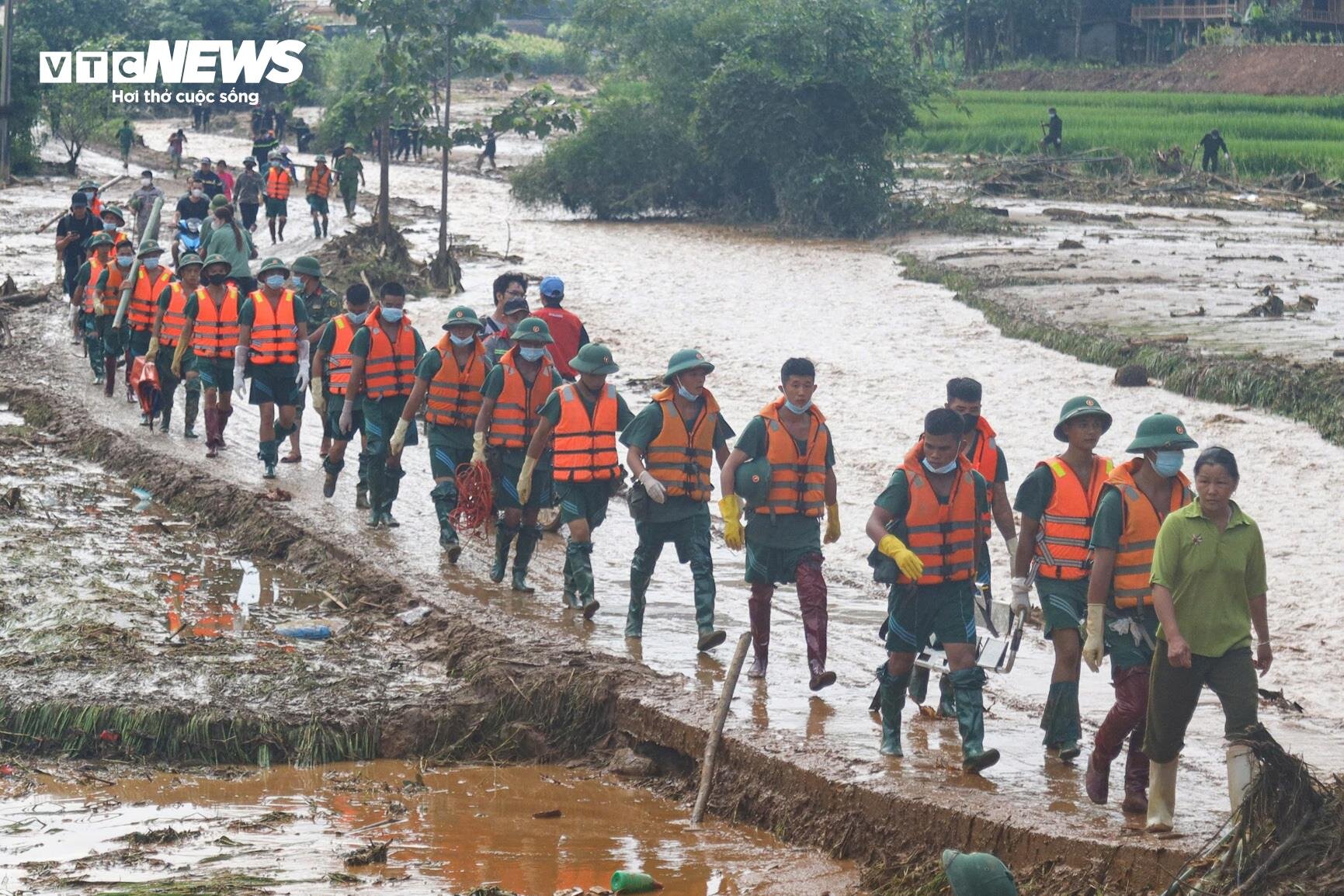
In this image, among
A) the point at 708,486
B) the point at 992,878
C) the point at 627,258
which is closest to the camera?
the point at 992,878

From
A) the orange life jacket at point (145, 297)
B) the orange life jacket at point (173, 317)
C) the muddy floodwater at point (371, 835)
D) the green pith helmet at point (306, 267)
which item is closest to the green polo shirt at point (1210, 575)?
the muddy floodwater at point (371, 835)

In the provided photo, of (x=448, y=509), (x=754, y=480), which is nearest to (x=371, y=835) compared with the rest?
(x=754, y=480)

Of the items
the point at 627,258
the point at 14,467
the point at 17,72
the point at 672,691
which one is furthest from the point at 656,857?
the point at 17,72

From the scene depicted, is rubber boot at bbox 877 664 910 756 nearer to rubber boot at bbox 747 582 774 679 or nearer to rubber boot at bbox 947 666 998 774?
rubber boot at bbox 947 666 998 774

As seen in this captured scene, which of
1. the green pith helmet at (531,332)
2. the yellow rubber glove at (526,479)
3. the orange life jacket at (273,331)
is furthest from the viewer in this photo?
the orange life jacket at (273,331)

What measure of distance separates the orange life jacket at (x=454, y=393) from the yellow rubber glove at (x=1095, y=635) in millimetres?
5517

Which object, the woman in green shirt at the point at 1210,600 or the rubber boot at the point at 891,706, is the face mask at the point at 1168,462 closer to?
the woman in green shirt at the point at 1210,600

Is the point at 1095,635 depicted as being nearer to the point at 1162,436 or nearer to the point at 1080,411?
the point at 1162,436

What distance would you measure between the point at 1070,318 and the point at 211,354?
39.1 feet

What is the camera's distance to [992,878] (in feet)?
16.1

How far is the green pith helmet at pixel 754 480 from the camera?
30.2ft

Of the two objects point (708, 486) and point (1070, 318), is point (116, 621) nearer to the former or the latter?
point (708, 486)

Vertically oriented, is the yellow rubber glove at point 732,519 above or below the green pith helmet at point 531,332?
below

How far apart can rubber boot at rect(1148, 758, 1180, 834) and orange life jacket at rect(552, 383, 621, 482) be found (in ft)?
14.3
